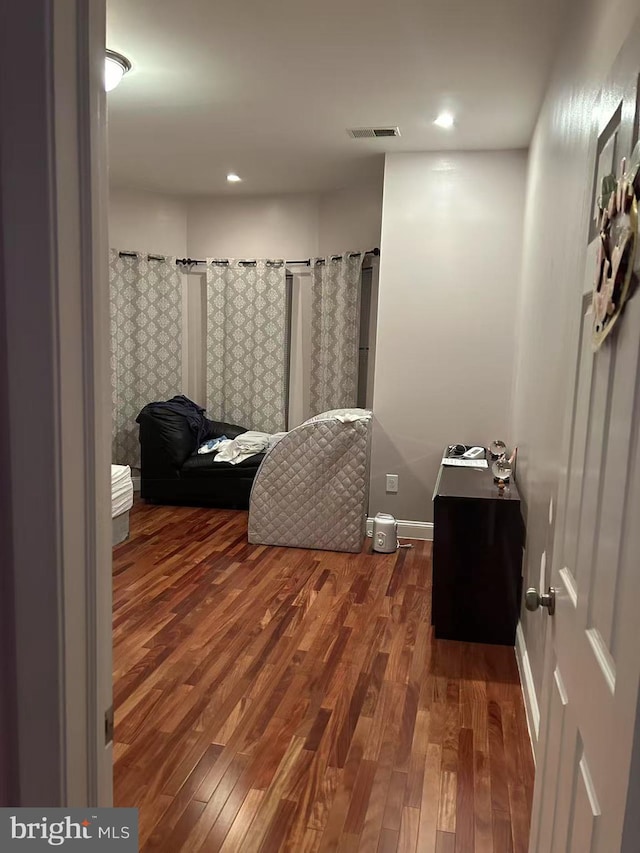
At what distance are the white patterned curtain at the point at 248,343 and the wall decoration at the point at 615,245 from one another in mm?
5047

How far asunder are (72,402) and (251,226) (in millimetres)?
5602

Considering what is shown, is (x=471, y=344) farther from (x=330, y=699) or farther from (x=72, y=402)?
(x=72, y=402)

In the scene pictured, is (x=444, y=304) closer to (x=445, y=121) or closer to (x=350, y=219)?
(x=445, y=121)

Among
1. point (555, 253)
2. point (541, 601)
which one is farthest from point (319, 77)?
point (541, 601)

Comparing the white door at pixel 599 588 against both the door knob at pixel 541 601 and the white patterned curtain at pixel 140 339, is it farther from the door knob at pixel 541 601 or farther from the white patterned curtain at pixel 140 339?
the white patterned curtain at pixel 140 339

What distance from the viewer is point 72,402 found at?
33.3 inches

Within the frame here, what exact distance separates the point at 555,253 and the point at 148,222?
4.46m

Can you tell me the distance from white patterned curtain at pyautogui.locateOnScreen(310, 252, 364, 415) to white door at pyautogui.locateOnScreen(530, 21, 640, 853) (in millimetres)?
4309

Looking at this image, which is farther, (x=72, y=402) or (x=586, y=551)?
(x=586, y=551)

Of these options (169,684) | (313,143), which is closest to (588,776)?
(169,684)

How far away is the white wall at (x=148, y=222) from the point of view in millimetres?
5848

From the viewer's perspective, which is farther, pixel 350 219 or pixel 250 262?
pixel 250 262

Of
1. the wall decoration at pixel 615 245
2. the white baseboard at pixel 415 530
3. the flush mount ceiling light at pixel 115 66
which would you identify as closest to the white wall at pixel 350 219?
the white baseboard at pixel 415 530

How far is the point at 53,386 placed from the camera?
82cm
